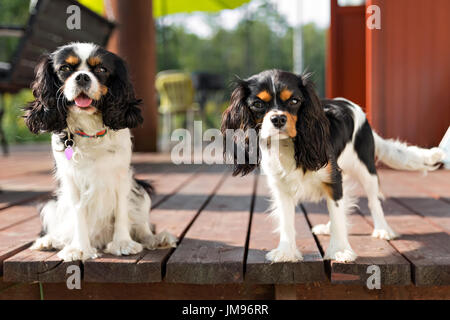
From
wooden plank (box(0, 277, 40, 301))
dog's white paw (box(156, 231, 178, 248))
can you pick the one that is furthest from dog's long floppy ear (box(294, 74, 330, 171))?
wooden plank (box(0, 277, 40, 301))

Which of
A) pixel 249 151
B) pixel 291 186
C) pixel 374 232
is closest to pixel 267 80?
pixel 249 151

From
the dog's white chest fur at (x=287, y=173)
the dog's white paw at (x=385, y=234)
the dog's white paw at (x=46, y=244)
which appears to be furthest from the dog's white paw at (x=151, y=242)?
the dog's white paw at (x=385, y=234)

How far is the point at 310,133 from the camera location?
75.8 inches

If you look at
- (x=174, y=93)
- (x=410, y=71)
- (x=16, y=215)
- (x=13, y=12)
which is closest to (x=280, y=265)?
(x=16, y=215)

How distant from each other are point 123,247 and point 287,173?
77cm

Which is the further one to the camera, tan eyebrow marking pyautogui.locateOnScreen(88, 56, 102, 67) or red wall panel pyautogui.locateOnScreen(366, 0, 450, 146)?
red wall panel pyautogui.locateOnScreen(366, 0, 450, 146)

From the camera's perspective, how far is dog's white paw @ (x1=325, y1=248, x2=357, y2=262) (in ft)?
6.25

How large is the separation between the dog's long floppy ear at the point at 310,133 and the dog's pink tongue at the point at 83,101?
33.3 inches

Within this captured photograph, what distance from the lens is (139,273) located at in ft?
6.35

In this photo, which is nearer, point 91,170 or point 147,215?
point 91,170

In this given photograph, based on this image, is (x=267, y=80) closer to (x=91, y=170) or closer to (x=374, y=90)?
(x=91, y=170)

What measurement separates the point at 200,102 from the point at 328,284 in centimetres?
865

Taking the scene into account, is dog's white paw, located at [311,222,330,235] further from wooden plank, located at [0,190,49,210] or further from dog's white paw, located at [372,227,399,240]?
wooden plank, located at [0,190,49,210]

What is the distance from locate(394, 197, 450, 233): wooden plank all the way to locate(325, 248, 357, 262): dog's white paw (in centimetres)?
70
